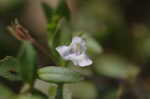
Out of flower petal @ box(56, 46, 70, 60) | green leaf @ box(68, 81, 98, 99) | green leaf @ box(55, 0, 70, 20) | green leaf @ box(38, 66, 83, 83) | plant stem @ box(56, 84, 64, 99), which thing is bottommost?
plant stem @ box(56, 84, 64, 99)

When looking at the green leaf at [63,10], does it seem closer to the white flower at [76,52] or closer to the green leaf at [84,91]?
the white flower at [76,52]

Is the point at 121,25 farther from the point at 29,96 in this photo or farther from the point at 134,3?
the point at 29,96

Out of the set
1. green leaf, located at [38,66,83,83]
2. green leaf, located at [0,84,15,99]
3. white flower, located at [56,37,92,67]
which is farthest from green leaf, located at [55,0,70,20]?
green leaf, located at [0,84,15,99]

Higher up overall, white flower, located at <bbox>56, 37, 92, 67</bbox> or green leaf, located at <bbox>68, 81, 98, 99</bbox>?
green leaf, located at <bbox>68, 81, 98, 99</bbox>

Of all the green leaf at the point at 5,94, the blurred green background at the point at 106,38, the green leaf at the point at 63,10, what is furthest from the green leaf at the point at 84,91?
the green leaf at the point at 63,10

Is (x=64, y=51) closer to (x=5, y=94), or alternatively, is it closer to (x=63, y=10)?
(x=63, y=10)

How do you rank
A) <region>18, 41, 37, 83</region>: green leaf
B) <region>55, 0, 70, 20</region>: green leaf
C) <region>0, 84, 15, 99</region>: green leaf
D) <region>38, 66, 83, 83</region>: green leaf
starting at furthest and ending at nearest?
<region>0, 84, 15, 99</region>: green leaf, <region>55, 0, 70, 20</region>: green leaf, <region>18, 41, 37, 83</region>: green leaf, <region>38, 66, 83, 83</region>: green leaf

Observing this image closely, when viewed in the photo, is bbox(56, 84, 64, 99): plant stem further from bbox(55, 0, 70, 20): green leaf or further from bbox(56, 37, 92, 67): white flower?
bbox(55, 0, 70, 20): green leaf
